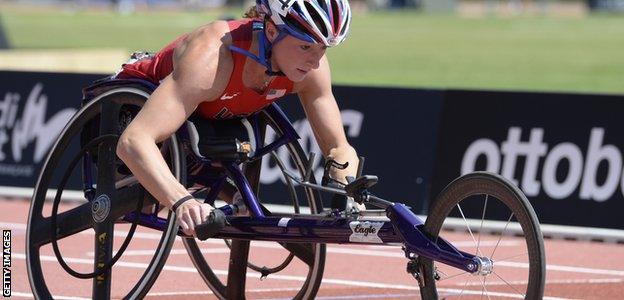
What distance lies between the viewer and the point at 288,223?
6.36 m

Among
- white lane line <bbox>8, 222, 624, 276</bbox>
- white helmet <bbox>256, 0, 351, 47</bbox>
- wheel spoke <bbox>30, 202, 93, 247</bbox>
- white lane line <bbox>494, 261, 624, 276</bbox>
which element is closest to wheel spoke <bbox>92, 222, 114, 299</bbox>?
wheel spoke <bbox>30, 202, 93, 247</bbox>

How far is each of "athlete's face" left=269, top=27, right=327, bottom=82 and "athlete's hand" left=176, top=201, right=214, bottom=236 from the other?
27.2 inches

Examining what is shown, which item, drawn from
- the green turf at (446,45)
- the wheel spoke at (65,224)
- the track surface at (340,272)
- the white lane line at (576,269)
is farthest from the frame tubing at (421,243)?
the green turf at (446,45)

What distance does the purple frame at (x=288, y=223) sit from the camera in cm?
595

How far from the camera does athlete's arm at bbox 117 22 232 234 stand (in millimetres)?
6164

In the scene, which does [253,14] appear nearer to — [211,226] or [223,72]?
[223,72]

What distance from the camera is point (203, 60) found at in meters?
6.30

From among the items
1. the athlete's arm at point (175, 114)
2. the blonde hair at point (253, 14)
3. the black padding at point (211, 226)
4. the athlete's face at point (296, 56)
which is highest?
the blonde hair at point (253, 14)

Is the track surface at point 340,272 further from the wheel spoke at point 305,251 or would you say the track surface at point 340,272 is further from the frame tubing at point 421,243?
the frame tubing at point 421,243

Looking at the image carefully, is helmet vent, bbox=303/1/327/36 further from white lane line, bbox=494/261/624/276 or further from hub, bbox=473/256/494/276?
white lane line, bbox=494/261/624/276

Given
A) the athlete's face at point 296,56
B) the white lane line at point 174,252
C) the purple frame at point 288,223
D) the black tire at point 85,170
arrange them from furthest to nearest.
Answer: the white lane line at point 174,252
the black tire at point 85,170
the athlete's face at point 296,56
the purple frame at point 288,223

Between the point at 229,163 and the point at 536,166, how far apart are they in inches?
195

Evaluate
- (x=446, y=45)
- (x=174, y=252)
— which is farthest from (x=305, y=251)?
(x=446, y=45)

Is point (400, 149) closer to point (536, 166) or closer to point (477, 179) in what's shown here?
point (536, 166)
